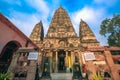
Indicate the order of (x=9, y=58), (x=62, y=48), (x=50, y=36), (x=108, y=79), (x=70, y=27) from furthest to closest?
(x=70, y=27) < (x=50, y=36) < (x=62, y=48) < (x=9, y=58) < (x=108, y=79)

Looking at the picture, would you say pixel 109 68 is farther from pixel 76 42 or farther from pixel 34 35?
pixel 34 35

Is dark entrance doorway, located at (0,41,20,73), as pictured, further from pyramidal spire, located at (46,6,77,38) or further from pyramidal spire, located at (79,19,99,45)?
pyramidal spire, located at (79,19,99,45)

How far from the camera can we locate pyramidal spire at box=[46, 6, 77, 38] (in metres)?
32.1

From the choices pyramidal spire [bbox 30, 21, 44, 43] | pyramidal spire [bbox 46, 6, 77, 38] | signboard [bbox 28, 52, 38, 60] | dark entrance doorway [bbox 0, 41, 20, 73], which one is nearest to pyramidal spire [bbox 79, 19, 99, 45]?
pyramidal spire [bbox 46, 6, 77, 38]

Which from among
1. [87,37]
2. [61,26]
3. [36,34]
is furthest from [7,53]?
[87,37]

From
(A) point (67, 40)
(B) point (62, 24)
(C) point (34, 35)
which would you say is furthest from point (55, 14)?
(A) point (67, 40)

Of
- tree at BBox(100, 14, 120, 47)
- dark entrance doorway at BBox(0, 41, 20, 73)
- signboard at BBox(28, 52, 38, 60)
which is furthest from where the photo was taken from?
tree at BBox(100, 14, 120, 47)

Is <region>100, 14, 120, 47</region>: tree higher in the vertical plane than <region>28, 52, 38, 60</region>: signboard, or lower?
higher

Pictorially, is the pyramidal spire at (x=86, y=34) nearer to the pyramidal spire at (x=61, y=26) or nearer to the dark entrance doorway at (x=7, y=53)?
the pyramidal spire at (x=61, y=26)

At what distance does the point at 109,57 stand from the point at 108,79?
2.28 metres

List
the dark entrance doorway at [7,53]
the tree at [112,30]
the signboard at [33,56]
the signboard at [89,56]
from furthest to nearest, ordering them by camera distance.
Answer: the tree at [112,30]
the dark entrance doorway at [7,53]
the signboard at [33,56]
the signboard at [89,56]

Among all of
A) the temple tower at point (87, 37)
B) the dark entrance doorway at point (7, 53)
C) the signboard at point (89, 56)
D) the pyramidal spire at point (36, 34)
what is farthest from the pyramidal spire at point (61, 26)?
the signboard at point (89, 56)

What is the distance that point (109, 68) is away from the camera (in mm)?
9914

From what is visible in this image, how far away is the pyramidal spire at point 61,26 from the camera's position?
32.1m
